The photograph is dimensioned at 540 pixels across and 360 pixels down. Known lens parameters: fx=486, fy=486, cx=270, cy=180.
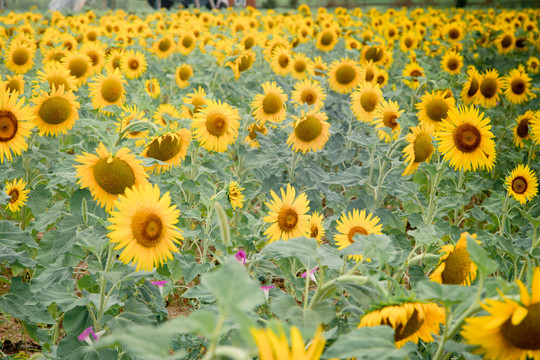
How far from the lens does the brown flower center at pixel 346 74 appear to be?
408 centimetres

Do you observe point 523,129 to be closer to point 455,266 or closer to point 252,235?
point 252,235

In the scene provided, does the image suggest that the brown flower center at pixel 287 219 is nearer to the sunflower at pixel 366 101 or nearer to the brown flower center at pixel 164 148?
the brown flower center at pixel 164 148

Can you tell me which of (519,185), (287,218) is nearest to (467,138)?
(519,185)

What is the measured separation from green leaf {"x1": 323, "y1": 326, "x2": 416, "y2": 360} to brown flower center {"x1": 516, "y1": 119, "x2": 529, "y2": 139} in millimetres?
3583

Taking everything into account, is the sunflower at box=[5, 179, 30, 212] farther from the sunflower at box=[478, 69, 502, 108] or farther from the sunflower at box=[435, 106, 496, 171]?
the sunflower at box=[478, 69, 502, 108]

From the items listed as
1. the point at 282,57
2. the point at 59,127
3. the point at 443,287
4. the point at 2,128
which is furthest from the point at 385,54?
the point at 443,287

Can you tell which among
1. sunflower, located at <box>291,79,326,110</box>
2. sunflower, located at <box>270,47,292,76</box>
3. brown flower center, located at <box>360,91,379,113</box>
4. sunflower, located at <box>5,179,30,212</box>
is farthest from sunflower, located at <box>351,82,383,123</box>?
sunflower, located at <box>5,179,30,212</box>

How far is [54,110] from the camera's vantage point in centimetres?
237

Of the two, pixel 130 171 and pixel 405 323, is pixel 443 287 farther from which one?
pixel 130 171

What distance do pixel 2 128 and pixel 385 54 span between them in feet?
13.6

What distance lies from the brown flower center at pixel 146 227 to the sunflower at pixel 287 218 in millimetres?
659

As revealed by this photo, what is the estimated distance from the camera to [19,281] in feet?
6.41

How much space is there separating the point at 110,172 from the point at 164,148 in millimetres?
532

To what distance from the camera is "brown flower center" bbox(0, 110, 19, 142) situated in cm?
201
